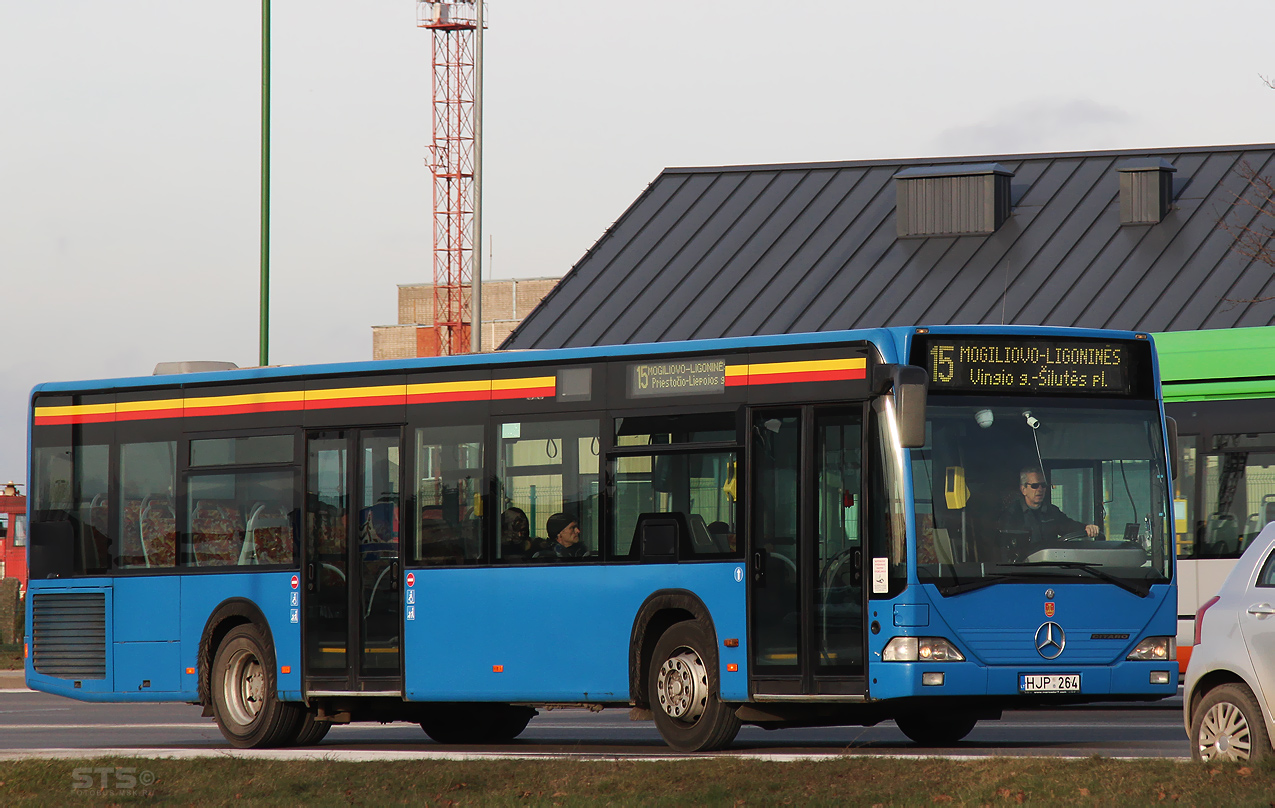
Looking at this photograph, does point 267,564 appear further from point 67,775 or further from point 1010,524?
point 1010,524

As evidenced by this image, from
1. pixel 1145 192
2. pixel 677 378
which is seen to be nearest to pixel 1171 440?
pixel 677 378

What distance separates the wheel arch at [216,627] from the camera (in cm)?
1612

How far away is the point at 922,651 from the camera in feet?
41.3

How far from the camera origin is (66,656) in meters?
17.0

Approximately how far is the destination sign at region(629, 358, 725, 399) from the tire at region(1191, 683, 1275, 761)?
4562 millimetres

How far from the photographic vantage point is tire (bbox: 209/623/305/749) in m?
15.9

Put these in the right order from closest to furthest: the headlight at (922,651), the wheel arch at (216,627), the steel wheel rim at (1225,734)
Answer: the steel wheel rim at (1225,734) → the headlight at (922,651) → the wheel arch at (216,627)

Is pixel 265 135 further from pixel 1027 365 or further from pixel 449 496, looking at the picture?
pixel 1027 365

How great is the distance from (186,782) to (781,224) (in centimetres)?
3089

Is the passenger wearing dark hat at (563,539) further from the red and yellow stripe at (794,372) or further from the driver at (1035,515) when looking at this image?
the driver at (1035,515)

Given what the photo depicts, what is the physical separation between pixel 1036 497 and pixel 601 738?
5025mm

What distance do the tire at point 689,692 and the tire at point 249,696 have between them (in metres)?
3.66

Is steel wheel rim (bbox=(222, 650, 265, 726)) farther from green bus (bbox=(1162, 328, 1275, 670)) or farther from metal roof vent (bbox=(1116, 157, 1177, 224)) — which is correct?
metal roof vent (bbox=(1116, 157, 1177, 224))

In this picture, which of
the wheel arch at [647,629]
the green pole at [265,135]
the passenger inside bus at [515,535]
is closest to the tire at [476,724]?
the passenger inside bus at [515,535]
